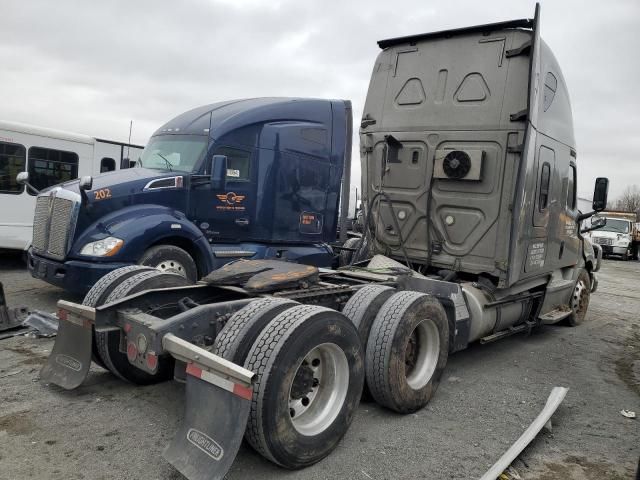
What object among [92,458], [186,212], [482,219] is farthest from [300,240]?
[92,458]

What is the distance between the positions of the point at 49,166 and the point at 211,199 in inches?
211

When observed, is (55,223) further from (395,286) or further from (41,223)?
(395,286)

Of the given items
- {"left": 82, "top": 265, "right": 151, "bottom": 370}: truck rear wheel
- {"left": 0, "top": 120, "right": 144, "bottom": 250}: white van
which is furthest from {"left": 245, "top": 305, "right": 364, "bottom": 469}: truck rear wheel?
{"left": 0, "top": 120, "right": 144, "bottom": 250}: white van

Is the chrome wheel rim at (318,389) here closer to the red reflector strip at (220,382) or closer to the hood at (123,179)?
the red reflector strip at (220,382)

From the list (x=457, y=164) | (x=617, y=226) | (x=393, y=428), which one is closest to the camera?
(x=393, y=428)

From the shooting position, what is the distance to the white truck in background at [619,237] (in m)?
25.5

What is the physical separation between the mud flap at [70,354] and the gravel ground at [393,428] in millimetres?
162

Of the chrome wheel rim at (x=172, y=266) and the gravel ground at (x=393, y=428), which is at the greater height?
the chrome wheel rim at (x=172, y=266)

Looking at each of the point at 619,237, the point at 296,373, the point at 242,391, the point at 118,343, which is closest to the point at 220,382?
the point at 242,391

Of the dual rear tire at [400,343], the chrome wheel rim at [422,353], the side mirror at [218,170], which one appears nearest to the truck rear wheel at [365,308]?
the dual rear tire at [400,343]

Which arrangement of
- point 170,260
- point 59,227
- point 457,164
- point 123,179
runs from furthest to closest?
point 123,179 → point 170,260 → point 59,227 → point 457,164

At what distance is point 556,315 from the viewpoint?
6918 millimetres

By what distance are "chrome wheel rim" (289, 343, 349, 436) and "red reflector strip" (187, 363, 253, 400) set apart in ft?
1.54

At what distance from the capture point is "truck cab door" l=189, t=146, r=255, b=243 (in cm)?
752
